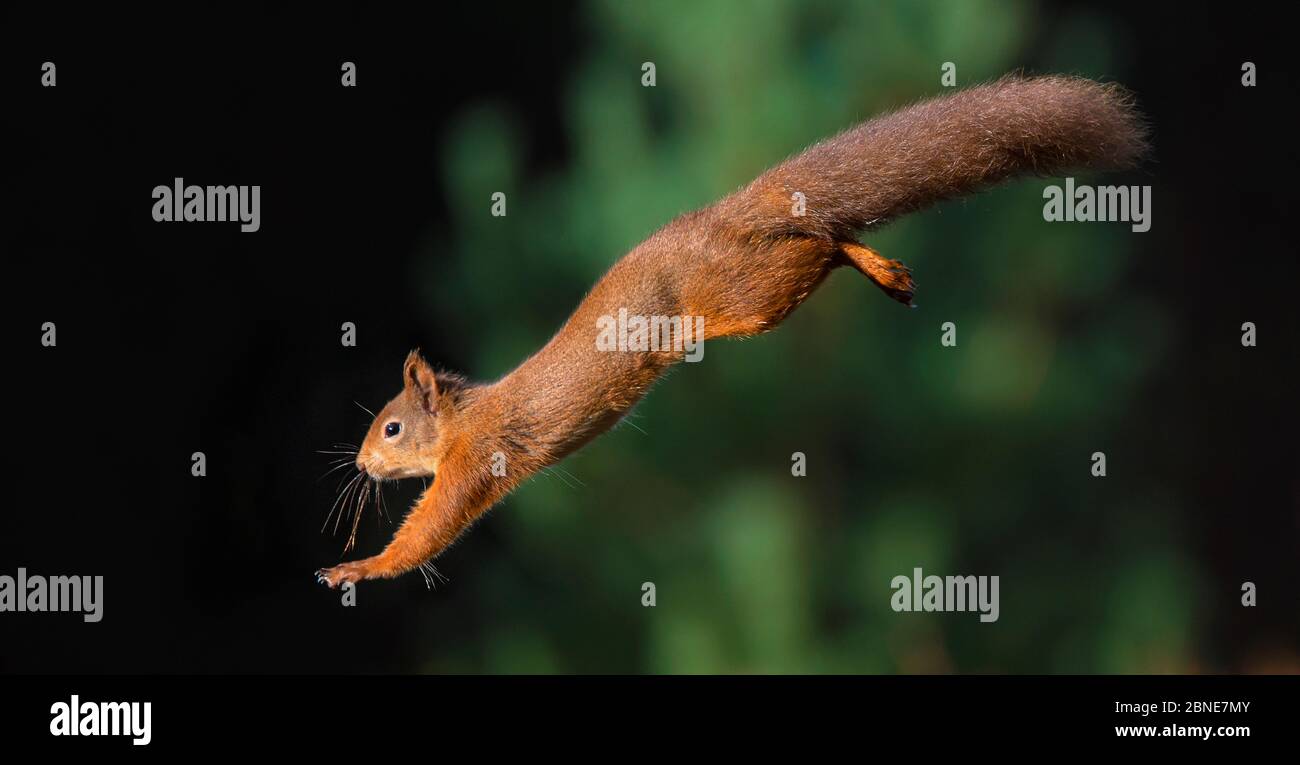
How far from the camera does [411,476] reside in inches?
108

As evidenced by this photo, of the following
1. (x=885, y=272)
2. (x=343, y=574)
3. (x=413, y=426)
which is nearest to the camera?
(x=885, y=272)

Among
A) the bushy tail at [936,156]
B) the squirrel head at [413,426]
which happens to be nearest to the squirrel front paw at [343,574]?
the squirrel head at [413,426]

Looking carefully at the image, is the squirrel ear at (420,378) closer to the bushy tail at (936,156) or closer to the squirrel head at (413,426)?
the squirrel head at (413,426)

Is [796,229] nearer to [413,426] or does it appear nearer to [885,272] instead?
[885,272]

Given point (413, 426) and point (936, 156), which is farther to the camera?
point (413, 426)

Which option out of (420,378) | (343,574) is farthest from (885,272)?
(343,574)

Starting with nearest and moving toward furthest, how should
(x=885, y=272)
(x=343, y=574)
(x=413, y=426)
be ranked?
(x=885, y=272) → (x=343, y=574) → (x=413, y=426)

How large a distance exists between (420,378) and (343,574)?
432mm

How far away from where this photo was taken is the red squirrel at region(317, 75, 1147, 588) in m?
2.38

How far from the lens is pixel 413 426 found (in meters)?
2.68

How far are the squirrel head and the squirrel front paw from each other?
9.6 inches

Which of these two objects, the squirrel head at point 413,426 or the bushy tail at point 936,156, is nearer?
the bushy tail at point 936,156

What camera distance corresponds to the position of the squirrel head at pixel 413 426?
265cm

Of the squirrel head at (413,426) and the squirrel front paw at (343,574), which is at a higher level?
the squirrel head at (413,426)
